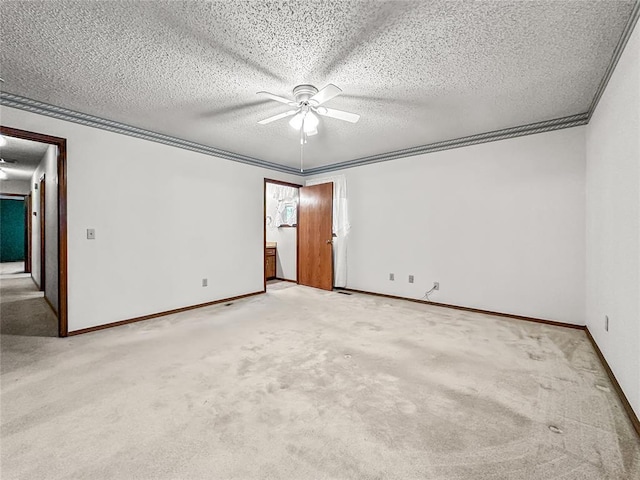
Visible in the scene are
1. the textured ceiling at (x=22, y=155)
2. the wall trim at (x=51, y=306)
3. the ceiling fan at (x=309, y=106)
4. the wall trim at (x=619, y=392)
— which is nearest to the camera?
the wall trim at (x=619, y=392)

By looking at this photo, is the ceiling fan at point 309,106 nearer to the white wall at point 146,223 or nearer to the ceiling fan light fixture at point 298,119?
the ceiling fan light fixture at point 298,119

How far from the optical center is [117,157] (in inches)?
133

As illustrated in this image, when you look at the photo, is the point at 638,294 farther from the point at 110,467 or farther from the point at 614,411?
the point at 110,467

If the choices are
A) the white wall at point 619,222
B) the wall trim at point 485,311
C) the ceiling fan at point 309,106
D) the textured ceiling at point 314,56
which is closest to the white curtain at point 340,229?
the wall trim at point 485,311

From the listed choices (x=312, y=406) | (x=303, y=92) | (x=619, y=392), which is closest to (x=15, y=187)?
(x=303, y=92)

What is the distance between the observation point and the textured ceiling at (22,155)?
4.18 metres

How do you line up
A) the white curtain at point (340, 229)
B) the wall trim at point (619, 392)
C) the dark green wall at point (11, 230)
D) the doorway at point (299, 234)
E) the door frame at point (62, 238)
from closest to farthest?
1. the wall trim at point (619, 392)
2. the door frame at point (62, 238)
3. the white curtain at point (340, 229)
4. the doorway at point (299, 234)
5. the dark green wall at point (11, 230)

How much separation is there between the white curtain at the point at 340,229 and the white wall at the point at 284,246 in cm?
113

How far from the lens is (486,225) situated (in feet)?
12.5

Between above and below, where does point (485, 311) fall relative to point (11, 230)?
below

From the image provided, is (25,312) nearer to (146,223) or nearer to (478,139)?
(146,223)

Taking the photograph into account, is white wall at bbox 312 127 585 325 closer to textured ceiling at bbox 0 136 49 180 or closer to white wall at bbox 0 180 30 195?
textured ceiling at bbox 0 136 49 180

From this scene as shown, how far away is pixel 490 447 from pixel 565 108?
3348 mm

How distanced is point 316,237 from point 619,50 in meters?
4.38
